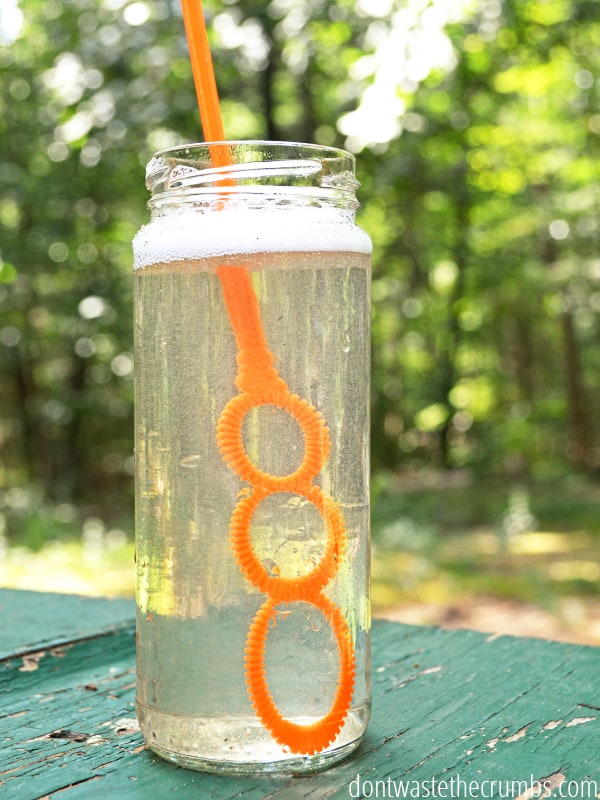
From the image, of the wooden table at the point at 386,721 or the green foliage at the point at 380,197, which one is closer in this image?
the wooden table at the point at 386,721

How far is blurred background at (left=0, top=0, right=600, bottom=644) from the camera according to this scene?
4273 millimetres

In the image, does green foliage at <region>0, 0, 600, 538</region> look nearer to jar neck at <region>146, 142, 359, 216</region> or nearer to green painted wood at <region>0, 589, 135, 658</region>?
green painted wood at <region>0, 589, 135, 658</region>

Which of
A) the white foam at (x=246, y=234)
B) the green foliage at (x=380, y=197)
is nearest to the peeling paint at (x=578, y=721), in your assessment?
the white foam at (x=246, y=234)

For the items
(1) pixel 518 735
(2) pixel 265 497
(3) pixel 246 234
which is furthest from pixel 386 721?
(3) pixel 246 234

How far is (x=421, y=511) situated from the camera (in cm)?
756

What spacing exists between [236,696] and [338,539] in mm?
197

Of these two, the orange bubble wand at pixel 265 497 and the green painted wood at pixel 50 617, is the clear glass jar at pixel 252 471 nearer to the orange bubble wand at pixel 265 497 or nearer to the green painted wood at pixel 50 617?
the orange bubble wand at pixel 265 497

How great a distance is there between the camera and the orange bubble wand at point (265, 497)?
3.09 ft

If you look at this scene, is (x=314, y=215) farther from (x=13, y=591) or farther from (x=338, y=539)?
(x=13, y=591)

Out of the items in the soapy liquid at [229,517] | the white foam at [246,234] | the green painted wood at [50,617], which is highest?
the white foam at [246,234]

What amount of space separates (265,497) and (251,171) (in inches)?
13.8

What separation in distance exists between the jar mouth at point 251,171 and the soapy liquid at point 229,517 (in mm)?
79

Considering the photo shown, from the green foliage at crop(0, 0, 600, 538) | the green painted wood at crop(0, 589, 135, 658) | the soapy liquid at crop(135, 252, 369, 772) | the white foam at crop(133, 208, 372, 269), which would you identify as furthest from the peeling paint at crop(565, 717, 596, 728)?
the green foliage at crop(0, 0, 600, 538)

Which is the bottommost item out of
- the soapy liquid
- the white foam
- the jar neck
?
the soapy liquid
